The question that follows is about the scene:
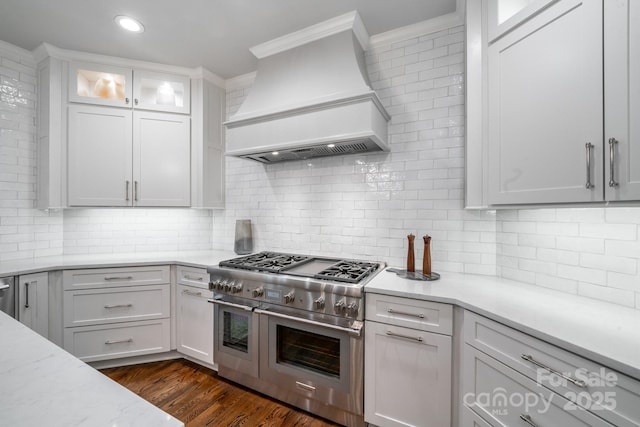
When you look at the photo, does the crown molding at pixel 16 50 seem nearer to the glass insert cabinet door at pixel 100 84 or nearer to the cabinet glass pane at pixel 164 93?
the glass insert cabinet door at pixel 100 84

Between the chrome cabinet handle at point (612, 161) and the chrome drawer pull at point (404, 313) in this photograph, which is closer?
the chrome cabinet handle at point (612, 161)

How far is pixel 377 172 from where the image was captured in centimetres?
237

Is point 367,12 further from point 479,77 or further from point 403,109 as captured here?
point 479,77

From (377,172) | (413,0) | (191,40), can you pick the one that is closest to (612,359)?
(377,172)

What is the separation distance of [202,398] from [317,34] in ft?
9.64

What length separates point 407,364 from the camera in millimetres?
1624

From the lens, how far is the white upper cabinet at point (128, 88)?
2.60 meters

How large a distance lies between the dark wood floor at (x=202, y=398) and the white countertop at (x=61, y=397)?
1458 millimetres

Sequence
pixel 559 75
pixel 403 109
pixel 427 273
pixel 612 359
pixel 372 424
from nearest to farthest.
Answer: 1. pixel 612 359
2. pixel 559 75
3. pixel 372 424
4. pixel 427 273
5. pixel 403 109

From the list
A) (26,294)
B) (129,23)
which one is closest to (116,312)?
(26,294)

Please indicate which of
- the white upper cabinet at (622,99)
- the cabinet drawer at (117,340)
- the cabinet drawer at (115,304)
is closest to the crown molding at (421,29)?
Result: the white upper cabinet at (622,99)

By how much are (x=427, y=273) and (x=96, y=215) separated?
10.6 feet

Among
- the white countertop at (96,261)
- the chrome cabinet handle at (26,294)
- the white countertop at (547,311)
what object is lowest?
the chrome cabinet handle at (26,294)

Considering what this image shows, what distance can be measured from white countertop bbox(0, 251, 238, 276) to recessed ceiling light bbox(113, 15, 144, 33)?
1.94 metres
